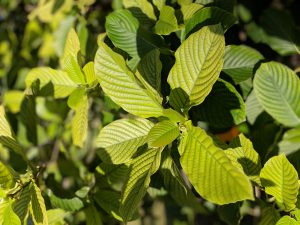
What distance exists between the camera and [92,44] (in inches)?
62.3

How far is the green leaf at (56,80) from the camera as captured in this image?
53.2 inches

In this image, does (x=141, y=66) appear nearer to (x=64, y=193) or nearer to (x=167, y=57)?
(x=167, y=57)

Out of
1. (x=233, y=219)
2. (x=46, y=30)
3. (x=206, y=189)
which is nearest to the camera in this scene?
(x=206, y=189)

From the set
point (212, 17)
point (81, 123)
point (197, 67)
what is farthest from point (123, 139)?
point (212, 17)

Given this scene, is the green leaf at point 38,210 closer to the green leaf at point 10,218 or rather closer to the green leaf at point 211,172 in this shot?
the green leaf at point 10,218

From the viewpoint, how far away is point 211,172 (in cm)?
80

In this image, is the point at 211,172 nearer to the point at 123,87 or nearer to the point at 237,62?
the point at 123,87

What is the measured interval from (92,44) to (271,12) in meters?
0.77

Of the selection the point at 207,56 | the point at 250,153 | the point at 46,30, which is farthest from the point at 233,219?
the point at 46,30

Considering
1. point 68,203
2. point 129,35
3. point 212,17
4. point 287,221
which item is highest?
point 212,17

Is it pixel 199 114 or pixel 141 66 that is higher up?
pixel 141 66

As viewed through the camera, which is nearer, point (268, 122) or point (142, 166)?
point (142, 166)

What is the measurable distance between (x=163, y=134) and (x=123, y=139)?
6.7 inches

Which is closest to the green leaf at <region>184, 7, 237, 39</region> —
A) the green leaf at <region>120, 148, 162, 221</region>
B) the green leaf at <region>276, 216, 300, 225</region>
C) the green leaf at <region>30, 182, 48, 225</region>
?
the green leaf at <region>120, 148, 162, 221</region>
